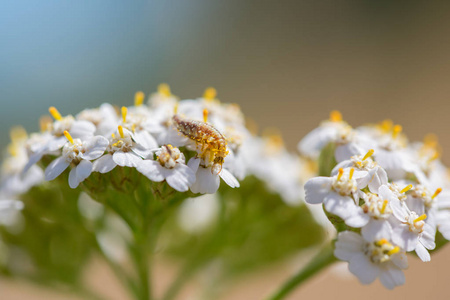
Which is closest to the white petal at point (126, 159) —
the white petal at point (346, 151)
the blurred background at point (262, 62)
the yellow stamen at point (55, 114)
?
the yellow stamen at point (55, 114)

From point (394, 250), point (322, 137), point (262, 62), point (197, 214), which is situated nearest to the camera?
point (394, 250)

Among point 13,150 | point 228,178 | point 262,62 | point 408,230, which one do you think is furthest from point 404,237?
point 262,62

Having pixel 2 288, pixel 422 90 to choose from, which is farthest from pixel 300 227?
pixel 422 90

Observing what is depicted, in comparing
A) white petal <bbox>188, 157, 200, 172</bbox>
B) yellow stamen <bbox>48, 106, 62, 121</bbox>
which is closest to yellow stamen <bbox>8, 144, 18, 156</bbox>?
yellow stamen <bbox>48, 106, 62, 121</bbox>

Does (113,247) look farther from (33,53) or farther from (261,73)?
(33,53)

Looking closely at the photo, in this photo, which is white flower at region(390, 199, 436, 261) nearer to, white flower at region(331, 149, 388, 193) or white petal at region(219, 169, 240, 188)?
white flower at region(331, 149, 388, 193)

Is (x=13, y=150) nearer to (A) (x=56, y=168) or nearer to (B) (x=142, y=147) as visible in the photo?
(A) (x=56, y=168)
